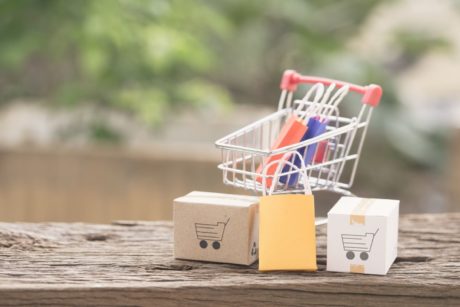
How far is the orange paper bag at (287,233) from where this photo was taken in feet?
4.86

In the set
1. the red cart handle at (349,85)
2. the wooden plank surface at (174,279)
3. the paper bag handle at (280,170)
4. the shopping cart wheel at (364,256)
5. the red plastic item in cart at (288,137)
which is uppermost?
the red cart handle at (349,85)

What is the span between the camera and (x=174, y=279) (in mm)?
1438

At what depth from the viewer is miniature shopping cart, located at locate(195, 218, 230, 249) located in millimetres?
1517

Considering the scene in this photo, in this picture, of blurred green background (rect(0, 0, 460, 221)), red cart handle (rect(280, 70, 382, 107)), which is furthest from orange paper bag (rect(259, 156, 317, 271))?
blurred green background (rect(0, 0, 460, 221))

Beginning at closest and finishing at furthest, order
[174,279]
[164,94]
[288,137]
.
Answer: [174,279] → [288,137] → [164,94]

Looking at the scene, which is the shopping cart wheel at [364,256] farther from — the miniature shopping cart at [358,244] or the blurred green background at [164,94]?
the blurred green background at [164,94]

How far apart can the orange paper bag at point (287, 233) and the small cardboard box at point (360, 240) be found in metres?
0.03

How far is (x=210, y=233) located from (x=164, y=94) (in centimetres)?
256

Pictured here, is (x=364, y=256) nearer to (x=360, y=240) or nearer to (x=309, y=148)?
(x=360, y=240)

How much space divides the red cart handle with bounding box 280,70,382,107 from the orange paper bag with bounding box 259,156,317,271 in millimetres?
224

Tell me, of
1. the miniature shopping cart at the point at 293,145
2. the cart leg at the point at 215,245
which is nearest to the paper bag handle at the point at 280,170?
the miniature shopping cart at the point at 293,145

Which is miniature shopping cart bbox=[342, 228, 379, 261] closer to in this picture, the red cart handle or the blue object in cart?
the blue object in cart

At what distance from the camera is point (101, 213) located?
3.80 metres

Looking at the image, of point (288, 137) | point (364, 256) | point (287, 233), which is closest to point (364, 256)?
point (364, 256)
